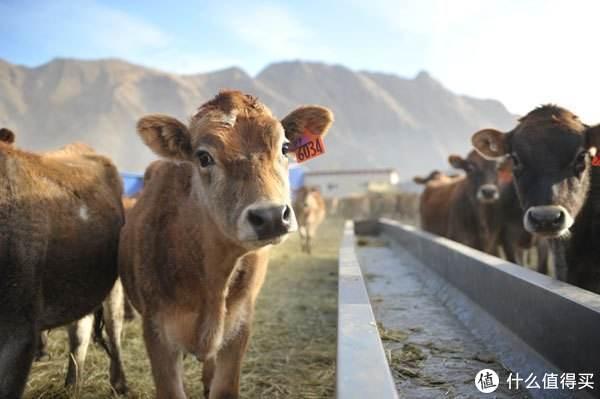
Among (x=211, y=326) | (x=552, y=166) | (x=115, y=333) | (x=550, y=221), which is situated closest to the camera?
(x=211, y=326)

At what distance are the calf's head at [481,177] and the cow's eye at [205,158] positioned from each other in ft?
18.5

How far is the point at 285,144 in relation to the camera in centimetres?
299

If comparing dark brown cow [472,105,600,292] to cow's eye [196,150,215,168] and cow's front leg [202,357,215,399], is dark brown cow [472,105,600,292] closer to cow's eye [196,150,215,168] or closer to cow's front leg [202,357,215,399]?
cow's eye [196,150,215,168]

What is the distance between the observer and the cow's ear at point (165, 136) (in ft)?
9.92

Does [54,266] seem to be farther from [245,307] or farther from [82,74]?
[82,74]

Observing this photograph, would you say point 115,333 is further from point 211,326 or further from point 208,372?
point 211,326

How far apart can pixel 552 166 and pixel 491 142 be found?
0.96 meters

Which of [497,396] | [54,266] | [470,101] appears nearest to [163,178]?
[54,266]

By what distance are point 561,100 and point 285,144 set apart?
303 cm

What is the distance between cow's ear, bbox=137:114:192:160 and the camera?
9.92 ft

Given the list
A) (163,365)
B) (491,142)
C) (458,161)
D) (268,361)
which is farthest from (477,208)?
(163,365)

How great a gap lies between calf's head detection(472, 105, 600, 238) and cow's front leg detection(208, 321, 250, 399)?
7.47 ft

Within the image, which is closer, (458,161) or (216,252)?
(216,252)

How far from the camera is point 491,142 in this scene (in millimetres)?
4855
